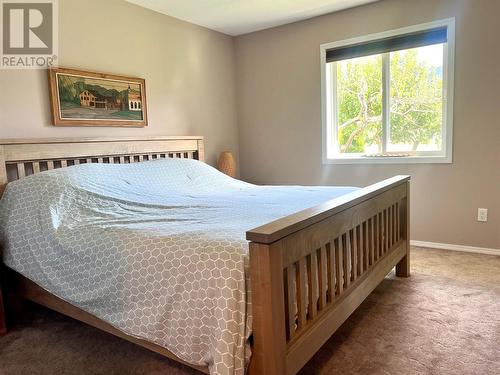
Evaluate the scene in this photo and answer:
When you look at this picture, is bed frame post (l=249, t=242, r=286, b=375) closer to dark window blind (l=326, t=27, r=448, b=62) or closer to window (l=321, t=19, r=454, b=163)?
window (l=321, t=19, r=454, b=163)

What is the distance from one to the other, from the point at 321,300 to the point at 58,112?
86.8 inches

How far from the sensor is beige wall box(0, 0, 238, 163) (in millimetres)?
2521

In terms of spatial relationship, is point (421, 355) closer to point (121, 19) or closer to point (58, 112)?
point (58, 112)

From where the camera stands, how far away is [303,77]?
148 inches

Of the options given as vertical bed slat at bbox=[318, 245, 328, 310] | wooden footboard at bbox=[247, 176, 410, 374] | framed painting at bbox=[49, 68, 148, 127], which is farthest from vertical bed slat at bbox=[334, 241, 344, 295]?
framed painting at bbox=[49, 68, 148, 127]

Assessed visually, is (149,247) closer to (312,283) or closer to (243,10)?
(312,283)

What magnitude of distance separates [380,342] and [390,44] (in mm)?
2552

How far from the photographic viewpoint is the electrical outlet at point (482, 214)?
302cm

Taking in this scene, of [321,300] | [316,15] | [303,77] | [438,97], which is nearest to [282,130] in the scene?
[303,77]

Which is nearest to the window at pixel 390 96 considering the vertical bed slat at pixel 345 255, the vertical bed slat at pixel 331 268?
the vertical bed slat at pixel 345 255

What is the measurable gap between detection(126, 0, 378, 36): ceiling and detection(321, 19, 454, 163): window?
0.38 metres

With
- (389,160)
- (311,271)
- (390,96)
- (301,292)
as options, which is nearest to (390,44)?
(390,96)

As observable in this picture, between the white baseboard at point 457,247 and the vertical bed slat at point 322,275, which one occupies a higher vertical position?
the vertical bed slat at point 322,275

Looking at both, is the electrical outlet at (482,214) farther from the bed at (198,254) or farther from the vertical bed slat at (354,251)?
the vertical bed slat at (354,251)
